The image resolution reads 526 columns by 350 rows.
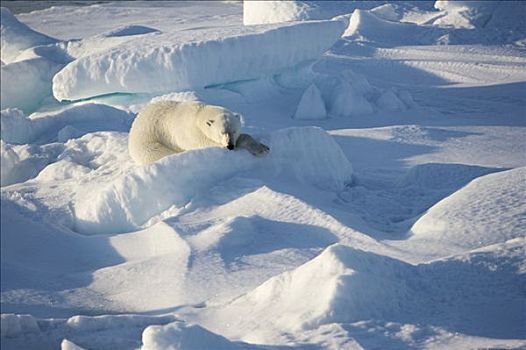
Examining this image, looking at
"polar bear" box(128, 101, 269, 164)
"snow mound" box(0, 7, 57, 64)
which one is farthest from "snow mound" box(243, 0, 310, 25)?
"polar bear" box(128, 101, 269, 164)

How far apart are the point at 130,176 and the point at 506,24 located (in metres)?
9.04

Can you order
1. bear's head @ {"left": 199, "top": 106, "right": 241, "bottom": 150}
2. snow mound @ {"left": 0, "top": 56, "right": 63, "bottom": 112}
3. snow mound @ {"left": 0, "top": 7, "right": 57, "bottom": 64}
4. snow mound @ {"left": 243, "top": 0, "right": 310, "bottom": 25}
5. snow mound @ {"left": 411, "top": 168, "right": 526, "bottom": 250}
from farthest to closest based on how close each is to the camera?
snow mound @ {"left": 243, "top": 0, "right": 310, "bottom": 25} < snow mound @ {"left": 0, "top": 7, "right": 57, "bottom": 64} < snow mound @ {"left": 0, "top": 56, "right": 63, "bottom": 112} < bear's head @ {"left": 199, "top": 106, "right": 241, "bottom": 150} < snow mound @ {"left": 411, "top": 168, "right": 526, "bottom": 250}

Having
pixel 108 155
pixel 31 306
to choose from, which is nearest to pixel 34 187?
pixel 108 155

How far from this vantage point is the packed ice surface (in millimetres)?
3016

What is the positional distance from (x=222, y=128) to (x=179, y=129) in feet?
1.98

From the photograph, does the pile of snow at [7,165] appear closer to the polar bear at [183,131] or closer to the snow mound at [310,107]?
the polar bear at [183,131]

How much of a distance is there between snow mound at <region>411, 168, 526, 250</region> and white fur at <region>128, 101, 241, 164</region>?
1.45 meters

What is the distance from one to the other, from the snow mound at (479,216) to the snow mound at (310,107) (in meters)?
3.51

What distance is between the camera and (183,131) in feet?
18.0

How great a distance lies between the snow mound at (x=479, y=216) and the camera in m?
3.99

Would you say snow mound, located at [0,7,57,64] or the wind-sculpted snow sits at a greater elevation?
the wind-sculpted snow

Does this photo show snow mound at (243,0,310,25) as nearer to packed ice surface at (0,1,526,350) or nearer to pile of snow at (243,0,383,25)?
pile of snow at (243,0,383,25)

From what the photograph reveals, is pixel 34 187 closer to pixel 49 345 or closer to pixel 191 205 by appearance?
pixel 191 205

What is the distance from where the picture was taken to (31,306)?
3.79 m
